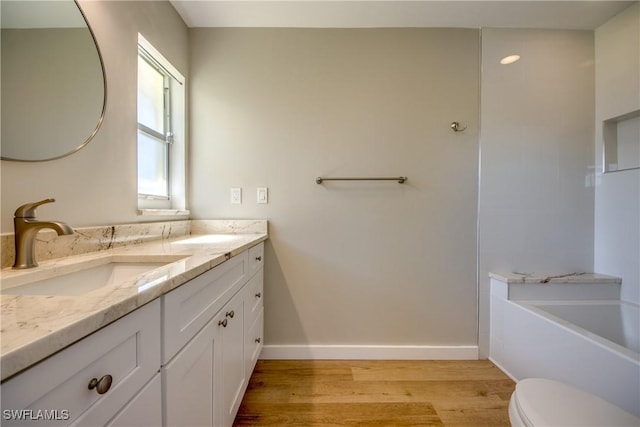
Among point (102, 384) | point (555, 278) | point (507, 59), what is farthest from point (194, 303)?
point (507, 59)

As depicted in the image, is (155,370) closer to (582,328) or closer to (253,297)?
(253,297)

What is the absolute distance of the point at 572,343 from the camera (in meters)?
1.30

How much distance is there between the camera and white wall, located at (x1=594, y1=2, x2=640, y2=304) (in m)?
1.60

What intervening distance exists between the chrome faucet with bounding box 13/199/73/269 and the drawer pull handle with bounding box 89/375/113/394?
0.52 metres

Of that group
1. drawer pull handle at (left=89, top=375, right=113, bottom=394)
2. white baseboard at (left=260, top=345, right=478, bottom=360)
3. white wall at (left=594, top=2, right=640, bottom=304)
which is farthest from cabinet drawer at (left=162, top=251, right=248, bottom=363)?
white wall at (left=594, top=2, right=640, bottom=304)

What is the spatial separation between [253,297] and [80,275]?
0.78 meters

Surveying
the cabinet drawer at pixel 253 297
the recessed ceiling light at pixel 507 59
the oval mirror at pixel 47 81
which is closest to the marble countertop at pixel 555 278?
the recessed ceiling light at pixel 507 59

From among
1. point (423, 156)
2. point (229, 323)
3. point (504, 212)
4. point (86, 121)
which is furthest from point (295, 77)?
point (504, 212)

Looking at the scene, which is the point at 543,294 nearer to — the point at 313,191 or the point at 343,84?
the point at 313,191

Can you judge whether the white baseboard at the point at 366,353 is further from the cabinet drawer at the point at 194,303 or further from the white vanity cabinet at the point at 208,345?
the cabinet drawer at the point at 194,303

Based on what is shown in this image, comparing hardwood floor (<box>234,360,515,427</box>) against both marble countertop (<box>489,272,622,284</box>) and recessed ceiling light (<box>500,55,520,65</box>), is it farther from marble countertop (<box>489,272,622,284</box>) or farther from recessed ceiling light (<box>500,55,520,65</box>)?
recessed ceiling light (<box>500,55,520,65</box>)

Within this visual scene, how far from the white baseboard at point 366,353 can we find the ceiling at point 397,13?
86.3 inches

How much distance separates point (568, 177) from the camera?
180cm

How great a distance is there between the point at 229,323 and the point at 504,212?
186cm
